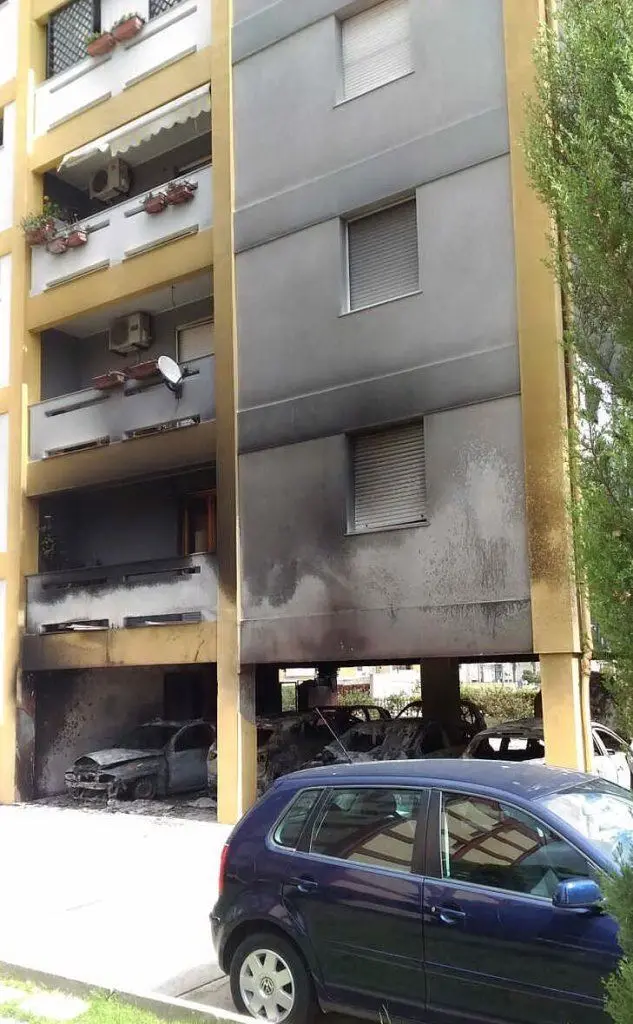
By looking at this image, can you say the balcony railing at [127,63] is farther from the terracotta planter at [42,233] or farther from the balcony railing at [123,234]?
the balcony railing at [123,234]

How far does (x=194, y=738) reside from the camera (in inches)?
635

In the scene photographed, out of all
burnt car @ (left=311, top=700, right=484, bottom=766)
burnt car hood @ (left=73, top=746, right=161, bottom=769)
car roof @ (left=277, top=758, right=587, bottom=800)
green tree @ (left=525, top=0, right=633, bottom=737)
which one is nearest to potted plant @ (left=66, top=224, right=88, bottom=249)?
burnt car hood @ (left=73, top=746, right=161, bottom=769)

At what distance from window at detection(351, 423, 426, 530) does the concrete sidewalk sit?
15.3ft

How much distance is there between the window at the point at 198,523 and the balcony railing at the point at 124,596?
2183 mm

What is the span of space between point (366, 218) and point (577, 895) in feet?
33.4

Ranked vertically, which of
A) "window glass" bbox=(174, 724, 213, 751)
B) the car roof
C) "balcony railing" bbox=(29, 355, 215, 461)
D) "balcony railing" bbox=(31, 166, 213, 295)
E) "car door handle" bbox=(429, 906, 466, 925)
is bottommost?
"window glass" bbox=(174, 724, 213, 751)

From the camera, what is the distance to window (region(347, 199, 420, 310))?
40.0ft

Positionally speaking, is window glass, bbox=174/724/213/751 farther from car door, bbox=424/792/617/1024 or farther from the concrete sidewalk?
car door, bbox=424/792/617/1024

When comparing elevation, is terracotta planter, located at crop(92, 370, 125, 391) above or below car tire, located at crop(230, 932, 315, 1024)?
above

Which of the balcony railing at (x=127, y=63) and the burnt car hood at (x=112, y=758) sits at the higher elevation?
the balcony railing at (x=127, y=63)

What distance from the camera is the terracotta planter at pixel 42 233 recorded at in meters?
16.4

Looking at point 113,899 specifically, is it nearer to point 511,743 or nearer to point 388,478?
point 511,743

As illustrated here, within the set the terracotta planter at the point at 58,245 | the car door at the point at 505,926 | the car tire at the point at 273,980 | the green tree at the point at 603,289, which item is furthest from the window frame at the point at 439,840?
the terracotta planter at the point at 58,245

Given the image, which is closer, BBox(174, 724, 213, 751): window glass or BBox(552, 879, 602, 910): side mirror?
BBox(552, 879, 602, 910): side mirror
